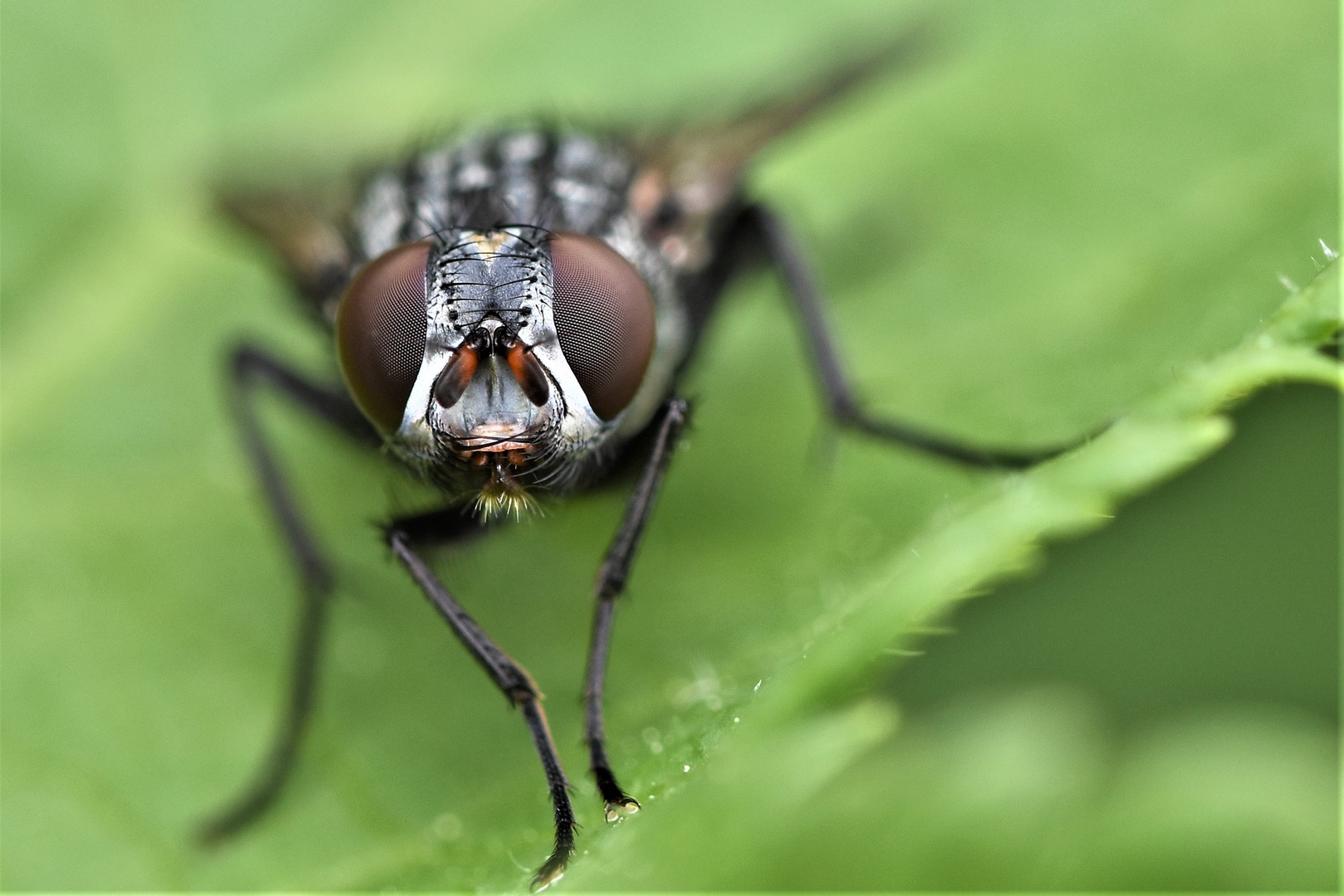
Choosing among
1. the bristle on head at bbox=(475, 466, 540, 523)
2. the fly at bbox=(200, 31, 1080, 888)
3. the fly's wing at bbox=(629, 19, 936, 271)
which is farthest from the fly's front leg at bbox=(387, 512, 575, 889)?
the fly's wing at bbox=(629, 19, 936, 271)

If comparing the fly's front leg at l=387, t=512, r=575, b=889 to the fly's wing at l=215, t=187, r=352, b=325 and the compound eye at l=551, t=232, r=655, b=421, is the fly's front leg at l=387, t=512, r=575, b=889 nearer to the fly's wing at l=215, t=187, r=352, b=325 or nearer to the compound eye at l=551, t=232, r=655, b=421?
the compound eye at l=551, t=232, r=655, b=421

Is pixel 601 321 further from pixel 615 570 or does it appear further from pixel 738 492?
pixel 738 492

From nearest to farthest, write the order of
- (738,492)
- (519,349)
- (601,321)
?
(519,349) < (601,321) < (738,492)

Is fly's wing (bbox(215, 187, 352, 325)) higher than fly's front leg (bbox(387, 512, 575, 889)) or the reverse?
higher

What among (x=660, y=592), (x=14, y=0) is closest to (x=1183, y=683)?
(x=660, y=592)

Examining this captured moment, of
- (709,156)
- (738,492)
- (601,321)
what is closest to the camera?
(601,321)

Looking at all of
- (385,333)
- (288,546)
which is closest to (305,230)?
(288,546)

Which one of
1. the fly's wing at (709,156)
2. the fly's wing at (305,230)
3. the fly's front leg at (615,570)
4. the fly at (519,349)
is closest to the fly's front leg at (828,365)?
the fly at (519,349)
